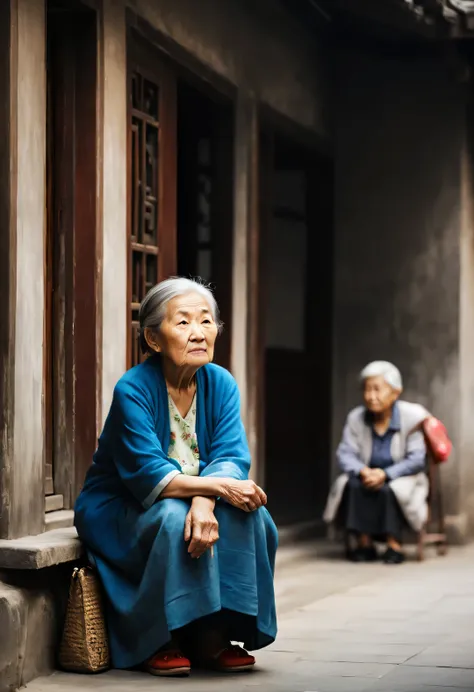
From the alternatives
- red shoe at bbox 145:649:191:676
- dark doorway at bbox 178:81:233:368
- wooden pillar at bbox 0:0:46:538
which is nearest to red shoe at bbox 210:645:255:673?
red shoe at bbox 145:649:191:676

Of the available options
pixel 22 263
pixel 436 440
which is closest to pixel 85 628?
pixel 22 263

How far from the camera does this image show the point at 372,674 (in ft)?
18.6

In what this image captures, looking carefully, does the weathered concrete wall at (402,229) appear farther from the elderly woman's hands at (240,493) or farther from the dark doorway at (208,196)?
the elderly woman's hands at (240,493)

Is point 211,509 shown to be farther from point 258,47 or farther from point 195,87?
point 258,47

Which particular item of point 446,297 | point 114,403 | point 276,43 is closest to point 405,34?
point 276,43

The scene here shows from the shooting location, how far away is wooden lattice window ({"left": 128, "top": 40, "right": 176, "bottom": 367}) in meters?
7.52

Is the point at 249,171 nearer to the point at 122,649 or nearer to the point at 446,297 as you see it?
the point at 446,297

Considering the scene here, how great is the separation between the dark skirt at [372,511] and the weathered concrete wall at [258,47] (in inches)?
108

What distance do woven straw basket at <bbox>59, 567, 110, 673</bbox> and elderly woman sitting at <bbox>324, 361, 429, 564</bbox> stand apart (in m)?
4.57

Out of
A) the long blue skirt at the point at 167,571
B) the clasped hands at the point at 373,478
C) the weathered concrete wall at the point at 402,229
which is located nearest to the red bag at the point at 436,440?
the clasped hands at the point at 373,478

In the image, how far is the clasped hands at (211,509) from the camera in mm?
5461

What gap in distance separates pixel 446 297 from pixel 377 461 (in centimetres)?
161

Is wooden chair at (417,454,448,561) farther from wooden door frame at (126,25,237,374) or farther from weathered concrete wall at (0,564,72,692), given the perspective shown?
weathered concrete wall at (0,564,72,692)

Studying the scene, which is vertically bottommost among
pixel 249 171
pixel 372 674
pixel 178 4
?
pixel 372 674
